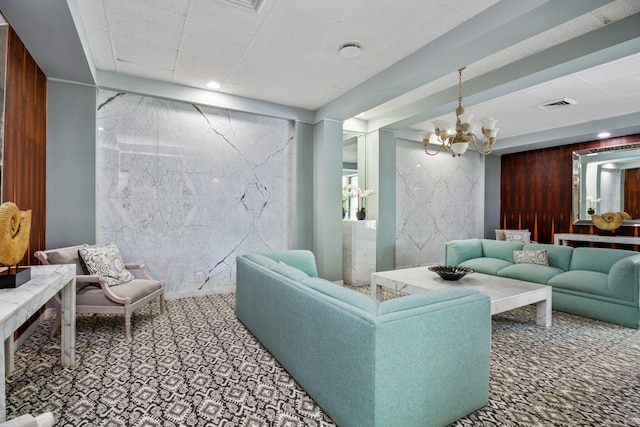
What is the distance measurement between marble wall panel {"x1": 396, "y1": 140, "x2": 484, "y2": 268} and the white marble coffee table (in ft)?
9.00

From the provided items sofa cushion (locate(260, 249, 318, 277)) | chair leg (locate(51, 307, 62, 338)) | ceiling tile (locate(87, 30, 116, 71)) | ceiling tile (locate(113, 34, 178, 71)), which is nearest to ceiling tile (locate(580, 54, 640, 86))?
sofa cushion (locate(260, 249, 318, 277))

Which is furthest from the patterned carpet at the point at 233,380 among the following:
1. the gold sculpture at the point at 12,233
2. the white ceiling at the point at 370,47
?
the white ceiling at the point at 370,47

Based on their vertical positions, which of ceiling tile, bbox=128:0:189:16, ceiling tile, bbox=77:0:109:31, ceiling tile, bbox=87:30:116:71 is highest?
ceiling tile, bbox=128:0:189:16

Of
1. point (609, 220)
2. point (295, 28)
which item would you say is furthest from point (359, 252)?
point (609, 220)

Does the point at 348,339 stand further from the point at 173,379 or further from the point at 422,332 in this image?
the point at 173,379

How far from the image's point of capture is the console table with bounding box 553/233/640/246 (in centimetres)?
551

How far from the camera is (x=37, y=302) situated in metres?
1.73

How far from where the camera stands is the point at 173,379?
2.22 meters

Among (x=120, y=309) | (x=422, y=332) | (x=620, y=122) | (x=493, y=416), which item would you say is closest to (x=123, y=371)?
(x=120, y=309)

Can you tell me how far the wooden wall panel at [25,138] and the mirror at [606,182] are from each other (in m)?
8.62

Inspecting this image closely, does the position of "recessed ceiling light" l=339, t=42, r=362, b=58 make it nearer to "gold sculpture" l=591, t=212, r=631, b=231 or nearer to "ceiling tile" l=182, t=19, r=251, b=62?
"ceiling tile" l=182, t=19, r=251, b=62

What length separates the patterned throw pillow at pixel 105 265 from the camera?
3066 mm

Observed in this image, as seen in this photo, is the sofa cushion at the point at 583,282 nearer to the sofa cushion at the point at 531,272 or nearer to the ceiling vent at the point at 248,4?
the sofa cushion at the point at 531,272

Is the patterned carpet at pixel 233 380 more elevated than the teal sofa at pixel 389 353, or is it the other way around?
the teal sofa at pixel 389 353
